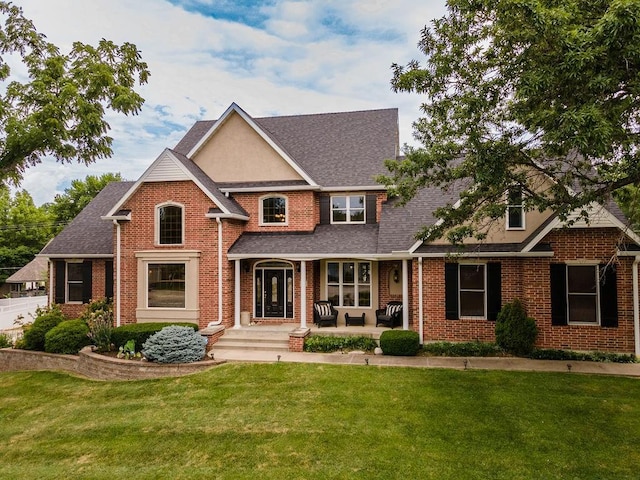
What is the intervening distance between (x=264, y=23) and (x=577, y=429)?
17.1 m

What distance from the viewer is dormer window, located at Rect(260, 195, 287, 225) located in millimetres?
17312

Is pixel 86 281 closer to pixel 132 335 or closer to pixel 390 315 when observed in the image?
pixel 132 335

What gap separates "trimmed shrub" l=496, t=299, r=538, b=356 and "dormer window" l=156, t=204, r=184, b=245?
491 inches

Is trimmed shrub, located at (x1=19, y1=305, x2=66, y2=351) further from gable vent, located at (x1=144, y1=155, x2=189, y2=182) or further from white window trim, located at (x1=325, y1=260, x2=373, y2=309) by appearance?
white window trim, located at (x1=325, y1=260, x2=373, y2=309)

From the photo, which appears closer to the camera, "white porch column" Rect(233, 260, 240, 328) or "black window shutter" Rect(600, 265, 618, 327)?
"black window shutter" Rect(600, 265, 618, 327)

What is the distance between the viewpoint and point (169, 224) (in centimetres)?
1584

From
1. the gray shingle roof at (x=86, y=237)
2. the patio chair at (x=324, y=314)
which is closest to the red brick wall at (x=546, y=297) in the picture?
the patio chair at (x=324, y=314)

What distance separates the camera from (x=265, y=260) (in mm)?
16672

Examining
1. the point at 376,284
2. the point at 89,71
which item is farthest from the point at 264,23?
the point at 376,284

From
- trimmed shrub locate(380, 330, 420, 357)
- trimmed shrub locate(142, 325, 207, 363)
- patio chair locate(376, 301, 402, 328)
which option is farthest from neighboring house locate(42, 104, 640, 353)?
trimmed shrub locate(142, 325, 207, 363)

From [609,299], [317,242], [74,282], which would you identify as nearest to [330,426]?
[317,242]

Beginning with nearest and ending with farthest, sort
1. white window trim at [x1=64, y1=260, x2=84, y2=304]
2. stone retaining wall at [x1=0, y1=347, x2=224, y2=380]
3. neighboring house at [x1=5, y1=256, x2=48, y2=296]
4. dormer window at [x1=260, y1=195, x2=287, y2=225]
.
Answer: stone retaining wall at [x1=0, y1=347, x2=224, y2=380] < dormer window at [x1=260, y1=195, x2=287, y2=225] < white window trim at [x1=64, y1=260, x2=84, y2=304] < neighboring house at [x1=5, y1=256, x2=48, y2=296]

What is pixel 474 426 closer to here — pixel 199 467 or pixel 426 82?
pixel 199 467

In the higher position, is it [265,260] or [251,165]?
[251,165]
